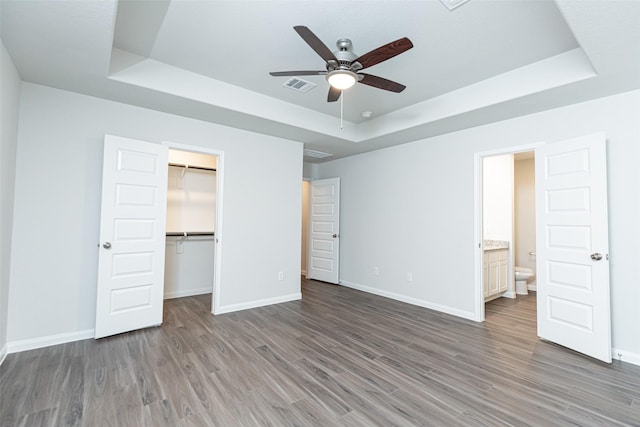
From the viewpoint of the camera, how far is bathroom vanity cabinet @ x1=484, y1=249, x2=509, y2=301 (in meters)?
4.61

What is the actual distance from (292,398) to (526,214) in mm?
6084

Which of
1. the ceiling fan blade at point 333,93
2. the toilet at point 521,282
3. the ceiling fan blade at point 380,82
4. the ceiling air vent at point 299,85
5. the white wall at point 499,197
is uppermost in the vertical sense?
the ceiling air vent at point 299,85

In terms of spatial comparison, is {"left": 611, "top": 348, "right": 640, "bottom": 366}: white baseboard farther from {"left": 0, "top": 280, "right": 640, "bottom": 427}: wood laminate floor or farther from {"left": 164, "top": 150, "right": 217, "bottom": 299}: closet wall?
{"left": 164, "top": 150, "right": 217, "bottom": 299}: closet wall

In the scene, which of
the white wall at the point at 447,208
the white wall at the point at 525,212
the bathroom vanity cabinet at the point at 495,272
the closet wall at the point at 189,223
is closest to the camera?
the white wall at the point at 447,208

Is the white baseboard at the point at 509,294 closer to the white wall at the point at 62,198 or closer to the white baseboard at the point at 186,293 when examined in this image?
the white wall at the point at 62,198

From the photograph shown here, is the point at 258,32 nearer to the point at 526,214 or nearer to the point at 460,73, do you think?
the point at 460,73

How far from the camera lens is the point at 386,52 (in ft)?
7.02

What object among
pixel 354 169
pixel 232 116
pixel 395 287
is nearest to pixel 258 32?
pixel 232 116

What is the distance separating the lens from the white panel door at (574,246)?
2.80 m

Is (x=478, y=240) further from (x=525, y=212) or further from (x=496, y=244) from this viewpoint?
(x=525, y=212)

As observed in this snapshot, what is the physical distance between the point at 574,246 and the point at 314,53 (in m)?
3.16

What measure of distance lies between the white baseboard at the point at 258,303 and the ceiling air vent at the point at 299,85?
9.68 feet

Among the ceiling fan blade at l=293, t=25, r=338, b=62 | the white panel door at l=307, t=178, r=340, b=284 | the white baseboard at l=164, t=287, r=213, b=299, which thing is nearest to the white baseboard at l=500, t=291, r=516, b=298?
the white panel door at l=307, t=178, r=340, b=284

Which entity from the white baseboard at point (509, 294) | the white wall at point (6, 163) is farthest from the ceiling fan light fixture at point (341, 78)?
the white baseboard at point (509, 294)
